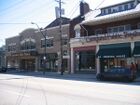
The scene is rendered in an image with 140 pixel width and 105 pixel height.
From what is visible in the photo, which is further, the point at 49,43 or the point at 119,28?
the point at 49,43

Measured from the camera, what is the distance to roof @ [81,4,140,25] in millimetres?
32487

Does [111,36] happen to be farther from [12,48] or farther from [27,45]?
[12,48]

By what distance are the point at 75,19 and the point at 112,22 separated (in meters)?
7.40

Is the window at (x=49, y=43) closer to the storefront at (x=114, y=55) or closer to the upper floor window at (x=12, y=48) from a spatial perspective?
the storefront at (x=114, y=55)

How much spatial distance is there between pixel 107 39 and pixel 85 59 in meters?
6.03

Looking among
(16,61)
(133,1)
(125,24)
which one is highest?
(133,1)

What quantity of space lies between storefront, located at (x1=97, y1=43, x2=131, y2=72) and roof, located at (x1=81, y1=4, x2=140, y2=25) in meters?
3.64

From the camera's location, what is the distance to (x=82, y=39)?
38.0 metres

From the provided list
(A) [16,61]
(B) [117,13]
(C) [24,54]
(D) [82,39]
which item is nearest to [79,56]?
(D) [82,39]

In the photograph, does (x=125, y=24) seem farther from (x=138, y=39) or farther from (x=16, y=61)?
(x=16, y=61)

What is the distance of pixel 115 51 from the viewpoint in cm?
3288

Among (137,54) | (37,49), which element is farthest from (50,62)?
(137,54)

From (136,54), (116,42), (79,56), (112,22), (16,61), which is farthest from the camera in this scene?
(16,61)

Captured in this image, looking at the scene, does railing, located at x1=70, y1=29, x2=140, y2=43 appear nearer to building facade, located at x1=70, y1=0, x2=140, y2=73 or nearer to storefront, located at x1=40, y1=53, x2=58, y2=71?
building facade, located at x1=70, y1=0, x2=140, y2=73
